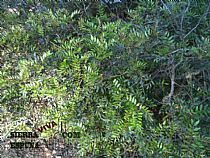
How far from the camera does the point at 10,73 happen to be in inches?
55.4

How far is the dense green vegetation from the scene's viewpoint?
1221 millimetres

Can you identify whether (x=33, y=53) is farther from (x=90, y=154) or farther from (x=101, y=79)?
(x=90, y=154)

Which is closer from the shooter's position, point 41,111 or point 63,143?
point 41,111

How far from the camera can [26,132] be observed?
156 cm

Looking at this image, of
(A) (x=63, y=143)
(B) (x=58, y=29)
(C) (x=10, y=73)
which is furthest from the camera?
(A) (x=63, y=143)

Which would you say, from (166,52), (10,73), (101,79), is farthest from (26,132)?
(166,52)

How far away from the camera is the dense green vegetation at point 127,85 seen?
1221 millimetres

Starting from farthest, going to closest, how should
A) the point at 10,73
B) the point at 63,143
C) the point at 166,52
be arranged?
the point at 63,143 < the point at 10,73 < the point at 166,52

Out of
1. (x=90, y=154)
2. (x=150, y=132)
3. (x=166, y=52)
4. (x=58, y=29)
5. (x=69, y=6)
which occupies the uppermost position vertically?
(x=69, y=6)

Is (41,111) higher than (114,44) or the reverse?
the reverse

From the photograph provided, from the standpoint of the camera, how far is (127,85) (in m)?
1.31

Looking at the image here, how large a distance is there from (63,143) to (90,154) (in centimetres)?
→ 30

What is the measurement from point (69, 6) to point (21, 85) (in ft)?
2.29

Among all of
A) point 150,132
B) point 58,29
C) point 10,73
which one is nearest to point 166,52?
point 150,132
